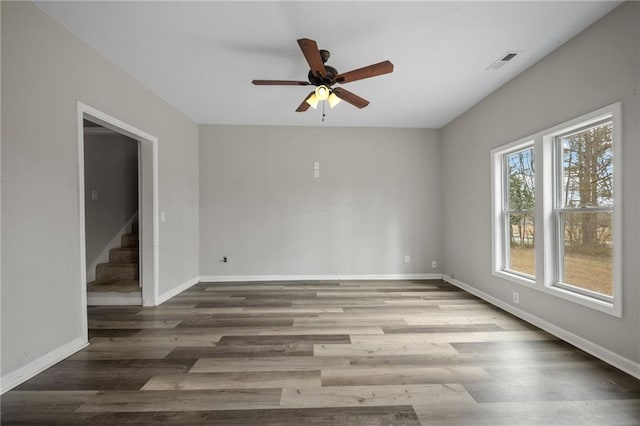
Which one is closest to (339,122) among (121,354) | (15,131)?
(15,131)

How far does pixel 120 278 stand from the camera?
162 inches

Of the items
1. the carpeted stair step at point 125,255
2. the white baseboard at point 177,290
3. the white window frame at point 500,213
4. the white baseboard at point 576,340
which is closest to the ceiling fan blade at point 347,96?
the white window frame at point 500,213

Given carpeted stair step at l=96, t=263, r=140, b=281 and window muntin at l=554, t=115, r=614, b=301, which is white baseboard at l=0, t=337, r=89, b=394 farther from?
window muntin at l=554, t=115, r=614, b=301

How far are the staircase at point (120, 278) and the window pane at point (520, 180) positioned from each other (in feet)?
16.2

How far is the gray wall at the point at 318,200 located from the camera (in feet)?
16.1

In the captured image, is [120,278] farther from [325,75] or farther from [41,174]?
[325,75]

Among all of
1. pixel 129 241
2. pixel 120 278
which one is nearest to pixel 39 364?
pixel 120 278

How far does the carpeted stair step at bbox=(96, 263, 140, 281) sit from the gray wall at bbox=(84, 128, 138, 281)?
313mm

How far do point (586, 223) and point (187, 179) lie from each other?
16.4 feet

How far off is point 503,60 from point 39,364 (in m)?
4.79

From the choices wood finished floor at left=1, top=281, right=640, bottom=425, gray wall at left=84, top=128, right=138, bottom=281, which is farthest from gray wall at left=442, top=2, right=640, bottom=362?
gray wall at left=84, top=128, right=138, bottom=281

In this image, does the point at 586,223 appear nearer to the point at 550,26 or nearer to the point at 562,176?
the point at 562,176

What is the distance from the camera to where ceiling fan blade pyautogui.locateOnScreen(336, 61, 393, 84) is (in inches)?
90.2

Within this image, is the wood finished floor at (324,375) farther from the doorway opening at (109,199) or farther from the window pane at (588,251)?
the doorway opening at (109,199)
